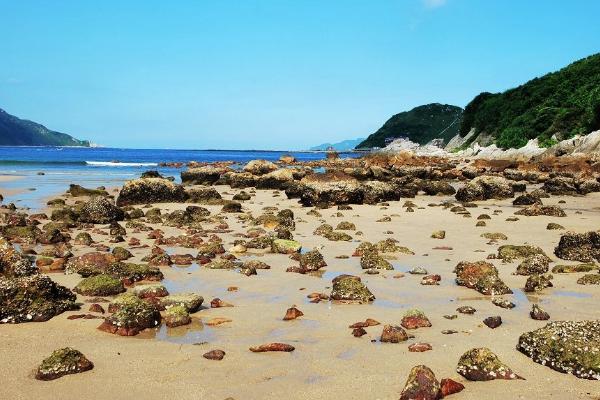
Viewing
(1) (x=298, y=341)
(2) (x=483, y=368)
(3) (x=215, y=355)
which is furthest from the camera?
(1) (x=298, y=341)

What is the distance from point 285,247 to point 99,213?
22.9 feet

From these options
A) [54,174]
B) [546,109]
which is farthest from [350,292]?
[546,109]

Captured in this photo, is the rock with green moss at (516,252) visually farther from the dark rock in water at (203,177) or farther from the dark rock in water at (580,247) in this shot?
the dark rock in water at (203,177)

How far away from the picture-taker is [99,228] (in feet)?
42.0

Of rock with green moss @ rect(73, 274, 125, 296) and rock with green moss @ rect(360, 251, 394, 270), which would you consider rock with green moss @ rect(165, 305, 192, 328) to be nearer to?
rock with green moss @ rect(73, 274, 125, 296)

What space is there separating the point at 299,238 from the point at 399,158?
4592 centimetres

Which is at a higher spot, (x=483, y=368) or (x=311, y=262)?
(x=483, y=368)

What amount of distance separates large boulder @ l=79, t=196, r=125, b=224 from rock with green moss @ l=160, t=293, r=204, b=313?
8.84 metres

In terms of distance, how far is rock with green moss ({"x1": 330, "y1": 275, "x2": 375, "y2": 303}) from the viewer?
6.32m

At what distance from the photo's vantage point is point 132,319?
17.0ft

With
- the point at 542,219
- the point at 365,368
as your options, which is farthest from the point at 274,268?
the point at 542,219

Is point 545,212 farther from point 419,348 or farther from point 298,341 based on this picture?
point 298,341

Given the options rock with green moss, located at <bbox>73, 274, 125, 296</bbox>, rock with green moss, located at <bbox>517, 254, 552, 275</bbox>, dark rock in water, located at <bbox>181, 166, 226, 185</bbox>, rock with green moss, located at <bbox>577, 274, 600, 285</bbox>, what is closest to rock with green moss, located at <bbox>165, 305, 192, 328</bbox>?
rock with green moss, located at <bbox>73, 274, 125, 296</bbox>

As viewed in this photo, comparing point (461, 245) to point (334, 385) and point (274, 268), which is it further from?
point (334, 385)
